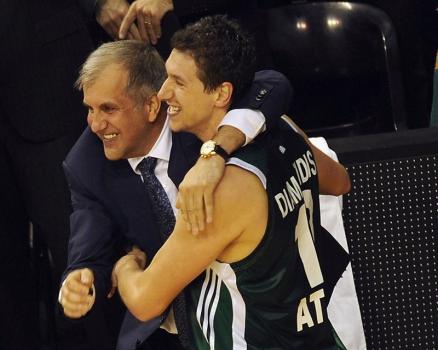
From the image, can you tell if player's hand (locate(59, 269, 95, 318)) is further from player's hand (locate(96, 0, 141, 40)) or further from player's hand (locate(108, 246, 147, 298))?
player's hand (locate(96, 0, 141, 40))

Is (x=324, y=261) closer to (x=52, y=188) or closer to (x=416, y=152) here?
(x=416, y=152)

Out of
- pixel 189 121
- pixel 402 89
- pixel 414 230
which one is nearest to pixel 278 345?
pixel 189 121

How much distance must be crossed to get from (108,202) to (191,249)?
1.48 feet

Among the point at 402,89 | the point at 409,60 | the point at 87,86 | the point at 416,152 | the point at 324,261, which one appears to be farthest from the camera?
the point at 409,60

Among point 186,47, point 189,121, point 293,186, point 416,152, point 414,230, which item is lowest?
point 414,230

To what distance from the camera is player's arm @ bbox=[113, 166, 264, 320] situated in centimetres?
247

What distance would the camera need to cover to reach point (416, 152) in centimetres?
357

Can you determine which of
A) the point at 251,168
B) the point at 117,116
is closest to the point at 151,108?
the point at 117,116

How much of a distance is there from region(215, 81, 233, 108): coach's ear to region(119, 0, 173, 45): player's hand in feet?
3.19

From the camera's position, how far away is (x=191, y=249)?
2.50m

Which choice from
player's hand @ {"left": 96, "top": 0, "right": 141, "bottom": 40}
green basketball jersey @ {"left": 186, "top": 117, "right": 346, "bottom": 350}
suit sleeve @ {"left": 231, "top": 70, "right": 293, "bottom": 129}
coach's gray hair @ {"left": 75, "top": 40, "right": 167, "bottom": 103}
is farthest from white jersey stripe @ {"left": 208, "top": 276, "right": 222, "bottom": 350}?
player's hand @ {"left": 96, "top": 0, "right": 141, "bottom": 40}

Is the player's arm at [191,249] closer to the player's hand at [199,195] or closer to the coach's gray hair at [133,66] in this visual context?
the player's hand at [199,195]

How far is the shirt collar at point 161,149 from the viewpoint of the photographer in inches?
113

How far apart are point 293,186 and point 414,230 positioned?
3.54ft
